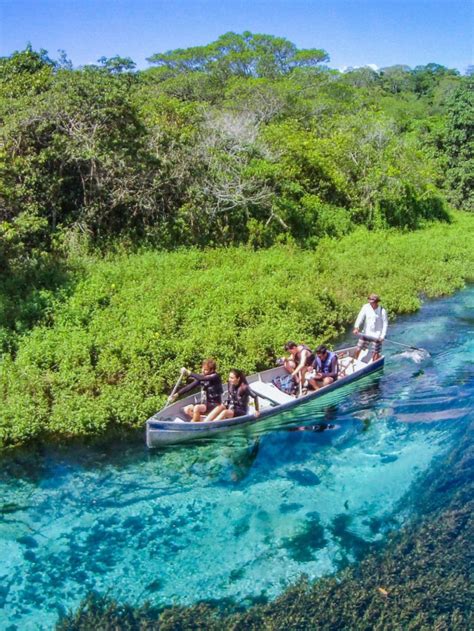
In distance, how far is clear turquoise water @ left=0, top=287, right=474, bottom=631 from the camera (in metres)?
8.98

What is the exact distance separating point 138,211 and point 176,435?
11.8 m

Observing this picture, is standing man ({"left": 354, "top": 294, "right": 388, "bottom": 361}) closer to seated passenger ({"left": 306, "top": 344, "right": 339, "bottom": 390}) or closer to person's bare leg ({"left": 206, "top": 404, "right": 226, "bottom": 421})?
seated passenger ({"left": 306, "top": 344, "right": 339, "bottom": 390})

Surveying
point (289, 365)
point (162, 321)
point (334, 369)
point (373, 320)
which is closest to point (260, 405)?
point (289, 365)

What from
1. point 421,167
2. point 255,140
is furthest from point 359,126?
point 255,140

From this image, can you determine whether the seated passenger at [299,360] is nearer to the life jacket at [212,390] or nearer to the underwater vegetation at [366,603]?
the life jacket at [212,390]

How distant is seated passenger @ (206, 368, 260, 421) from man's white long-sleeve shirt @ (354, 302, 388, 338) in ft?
14.3

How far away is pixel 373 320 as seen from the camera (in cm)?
1575

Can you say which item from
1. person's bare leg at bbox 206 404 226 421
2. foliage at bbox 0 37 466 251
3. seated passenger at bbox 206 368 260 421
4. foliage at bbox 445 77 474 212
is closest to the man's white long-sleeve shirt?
seated passenger at bbox 206 368 260 421

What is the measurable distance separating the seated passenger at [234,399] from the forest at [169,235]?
5.52ft

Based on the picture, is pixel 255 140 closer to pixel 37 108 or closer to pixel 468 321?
pixel 37 108

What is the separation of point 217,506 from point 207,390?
292 centimetres

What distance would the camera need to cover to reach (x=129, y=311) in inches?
630

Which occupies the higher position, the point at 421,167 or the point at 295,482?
the point at 421,167

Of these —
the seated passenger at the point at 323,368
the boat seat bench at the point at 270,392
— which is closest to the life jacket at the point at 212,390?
the boat seat bench at the point at 270,392
